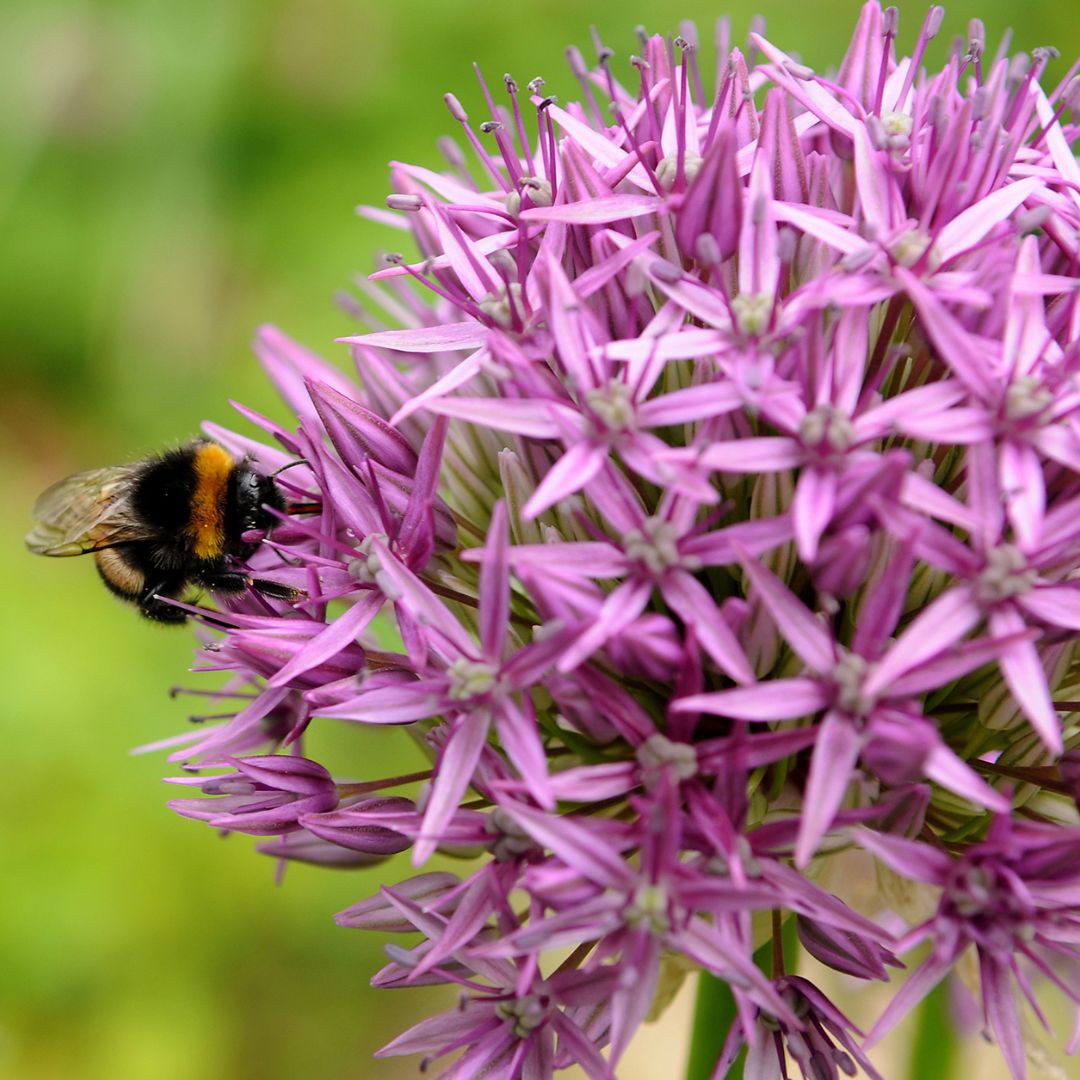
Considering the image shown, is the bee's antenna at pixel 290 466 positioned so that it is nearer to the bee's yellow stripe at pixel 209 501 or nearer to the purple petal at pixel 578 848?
the bee's yellow stripe at pixel 209 501

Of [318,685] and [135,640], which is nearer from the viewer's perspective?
[318,685]

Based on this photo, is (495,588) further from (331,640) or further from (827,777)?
(827,777)

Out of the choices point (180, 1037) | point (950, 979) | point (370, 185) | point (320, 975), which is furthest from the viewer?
point (370, 185)

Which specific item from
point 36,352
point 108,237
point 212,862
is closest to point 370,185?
point 108,237

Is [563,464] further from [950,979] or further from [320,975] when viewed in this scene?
[320,975]

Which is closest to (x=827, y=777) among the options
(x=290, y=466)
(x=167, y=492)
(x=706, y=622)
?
(x=706, y=622)

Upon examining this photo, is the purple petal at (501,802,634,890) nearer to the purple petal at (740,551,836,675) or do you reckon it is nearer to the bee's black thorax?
the purple petal at (740,551,836,675)
